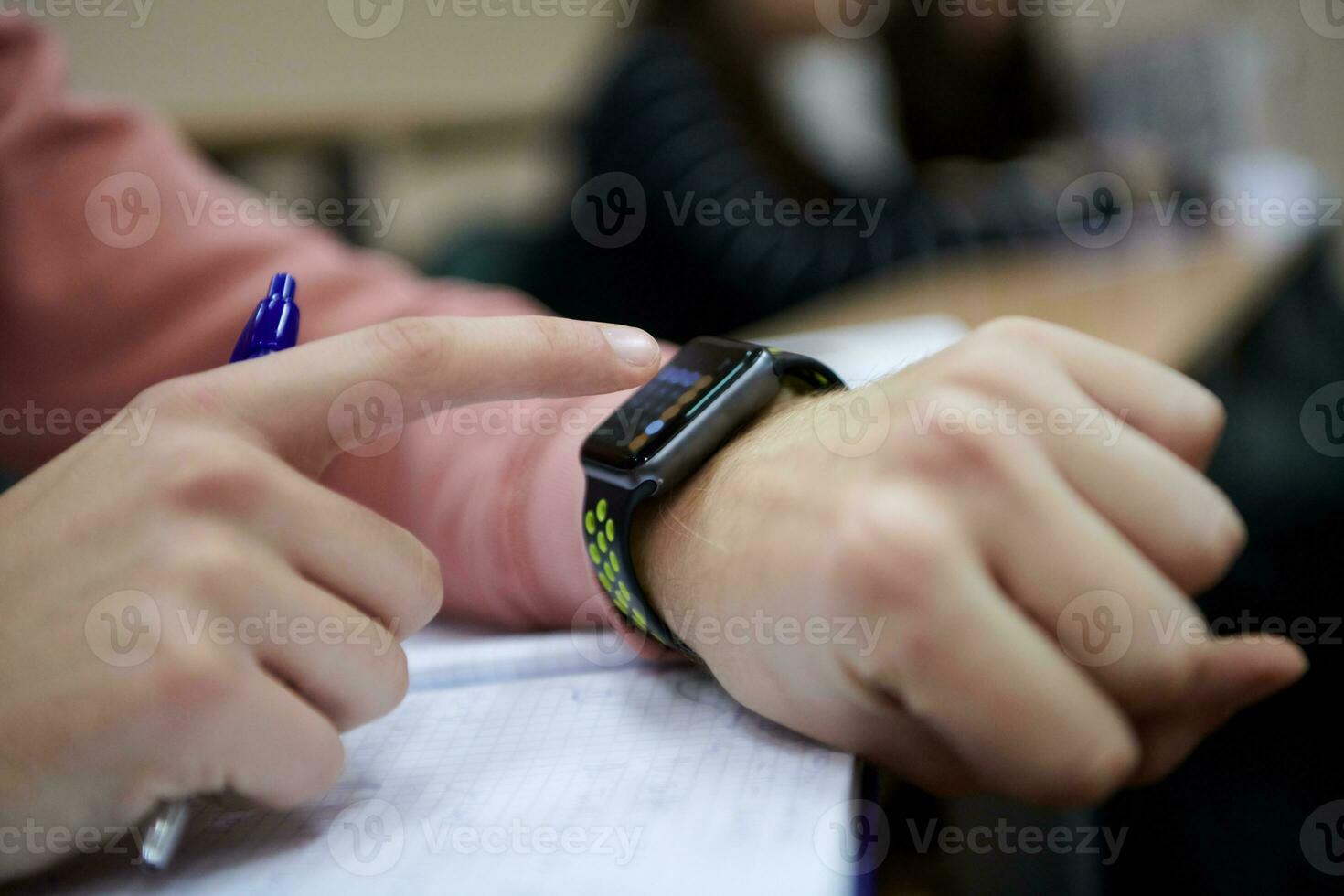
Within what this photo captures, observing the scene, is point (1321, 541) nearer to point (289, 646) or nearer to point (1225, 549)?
point (1225, 549)

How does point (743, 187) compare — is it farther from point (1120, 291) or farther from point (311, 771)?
point (311, 771)

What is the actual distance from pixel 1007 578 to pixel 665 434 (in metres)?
0.13

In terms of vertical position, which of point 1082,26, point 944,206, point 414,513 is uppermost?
point 1082,26

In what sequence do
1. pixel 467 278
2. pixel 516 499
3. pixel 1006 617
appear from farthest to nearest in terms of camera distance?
pixel 467 278 → pixel 516 499 → pixel 1006 617

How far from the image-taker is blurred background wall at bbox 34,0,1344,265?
41.4 inches

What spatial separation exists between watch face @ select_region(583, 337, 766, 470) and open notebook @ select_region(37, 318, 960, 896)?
45 millimetres

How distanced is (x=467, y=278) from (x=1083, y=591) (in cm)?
74

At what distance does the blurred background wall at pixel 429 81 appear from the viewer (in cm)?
105

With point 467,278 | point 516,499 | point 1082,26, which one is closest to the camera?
point 516,499

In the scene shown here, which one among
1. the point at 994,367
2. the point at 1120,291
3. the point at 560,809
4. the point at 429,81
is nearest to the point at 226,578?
the point at 560,809

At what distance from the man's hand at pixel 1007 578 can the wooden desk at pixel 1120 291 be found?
26 cm

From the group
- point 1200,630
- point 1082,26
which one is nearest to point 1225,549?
point 1200,630

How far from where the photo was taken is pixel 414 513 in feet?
1.51

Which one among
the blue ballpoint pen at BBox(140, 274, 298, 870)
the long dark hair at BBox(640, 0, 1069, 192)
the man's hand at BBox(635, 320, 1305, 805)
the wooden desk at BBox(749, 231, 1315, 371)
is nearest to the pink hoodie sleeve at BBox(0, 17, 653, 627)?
the blue ballpoint pen at BBox(140, 274, 298, 870)
